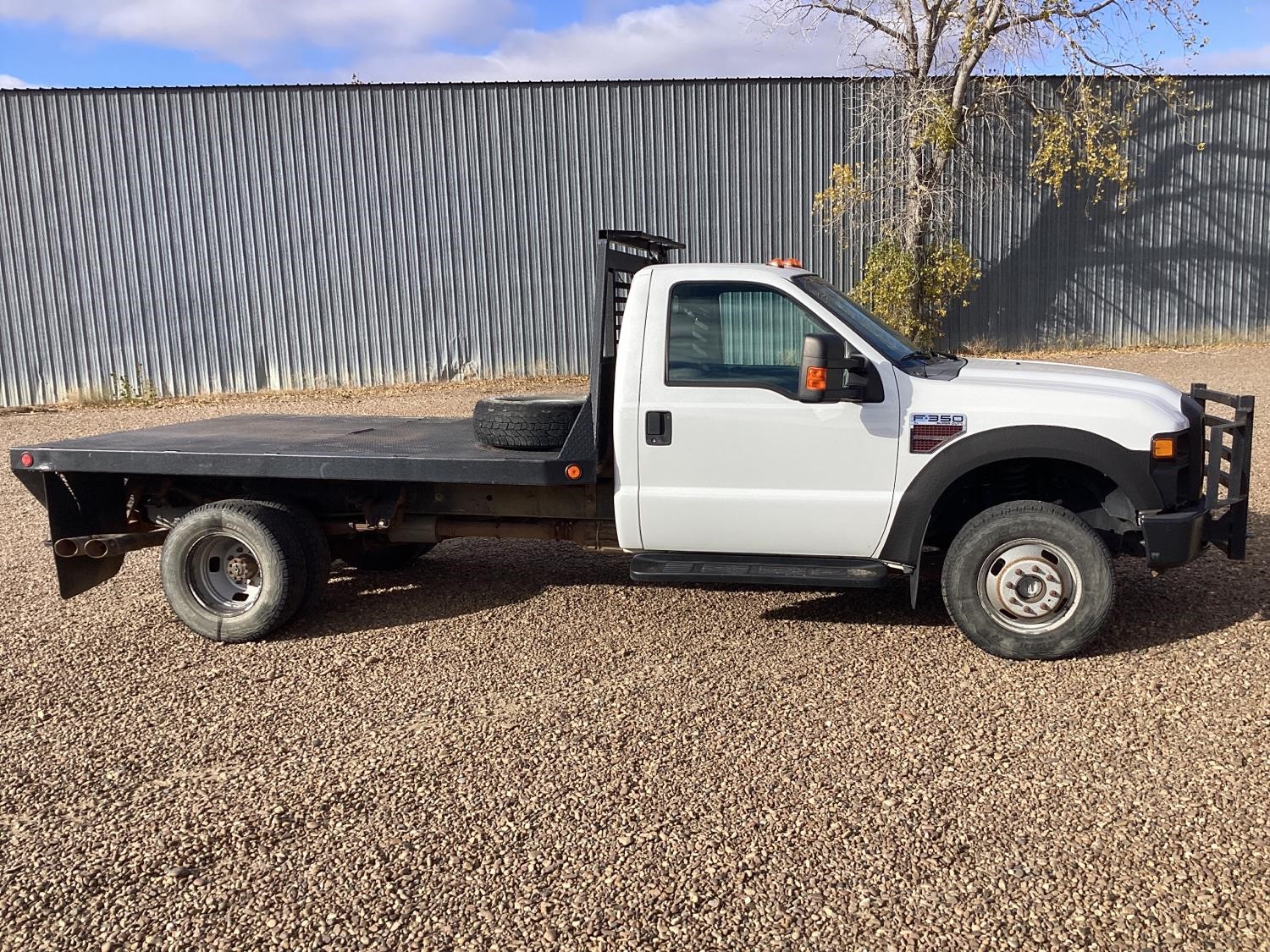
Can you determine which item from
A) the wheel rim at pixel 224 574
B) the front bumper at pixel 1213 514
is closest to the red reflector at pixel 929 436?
the front bumper at pixel 1213 514

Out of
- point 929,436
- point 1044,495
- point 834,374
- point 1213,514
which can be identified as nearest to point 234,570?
point 834,374

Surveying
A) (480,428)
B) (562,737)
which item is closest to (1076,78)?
(480,428)

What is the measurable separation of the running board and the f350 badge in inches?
25.3

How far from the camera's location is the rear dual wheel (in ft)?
19.1

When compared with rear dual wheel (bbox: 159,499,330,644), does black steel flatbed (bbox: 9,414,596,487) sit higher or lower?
higher

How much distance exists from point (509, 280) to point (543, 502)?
13222mm

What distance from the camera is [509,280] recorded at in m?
18.5

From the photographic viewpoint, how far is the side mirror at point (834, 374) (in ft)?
16.6

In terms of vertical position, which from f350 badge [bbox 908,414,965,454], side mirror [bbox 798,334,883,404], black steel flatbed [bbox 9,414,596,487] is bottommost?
black steel flatbed [bbox 9,414,596,487]

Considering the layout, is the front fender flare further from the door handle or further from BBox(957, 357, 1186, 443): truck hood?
the door handle

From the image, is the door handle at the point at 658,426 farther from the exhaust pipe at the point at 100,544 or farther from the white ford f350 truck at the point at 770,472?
the exhaust pipe at the point at 100,544

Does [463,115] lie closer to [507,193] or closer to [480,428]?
[507,193]

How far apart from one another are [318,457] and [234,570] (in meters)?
Result: 0.94

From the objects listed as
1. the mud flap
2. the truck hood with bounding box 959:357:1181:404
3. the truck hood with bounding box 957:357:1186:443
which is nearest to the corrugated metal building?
the mud flap
